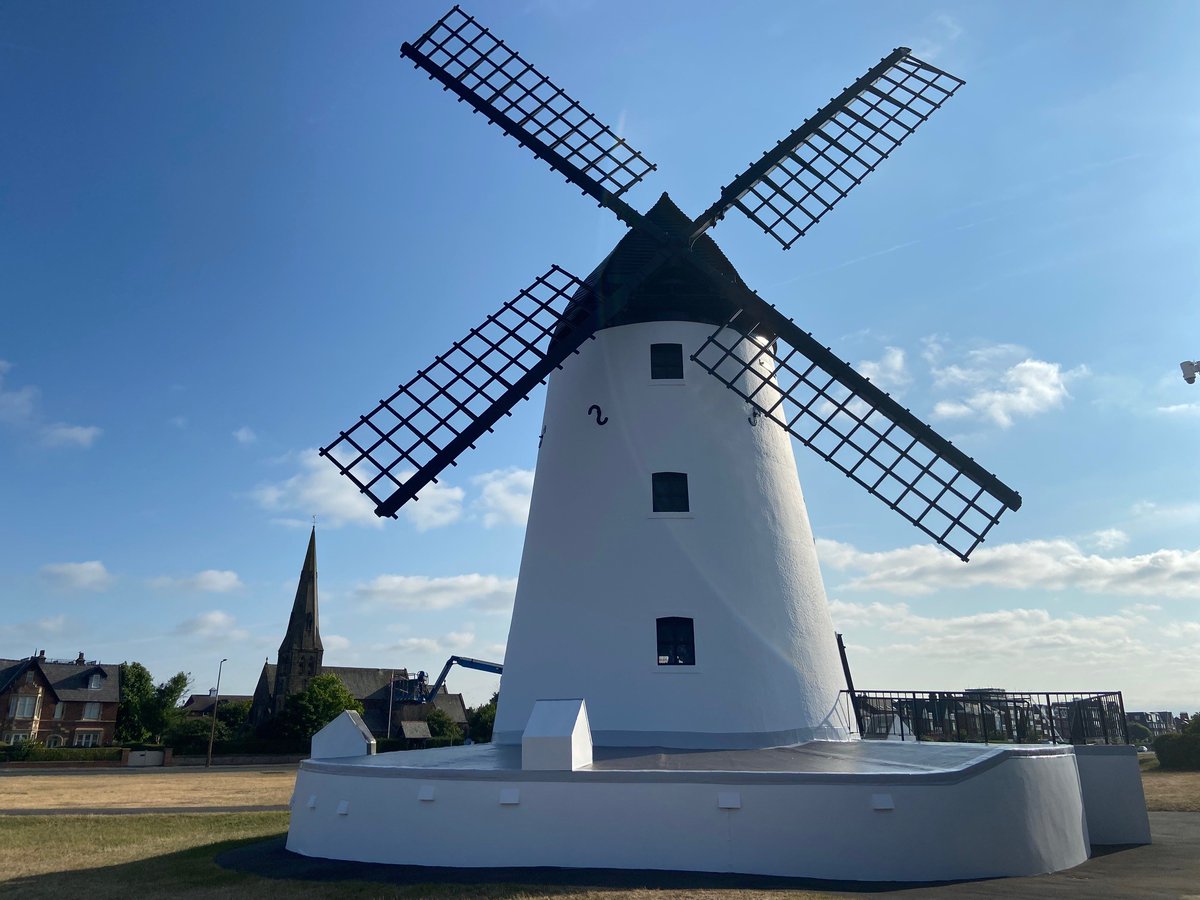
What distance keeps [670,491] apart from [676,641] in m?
2.71

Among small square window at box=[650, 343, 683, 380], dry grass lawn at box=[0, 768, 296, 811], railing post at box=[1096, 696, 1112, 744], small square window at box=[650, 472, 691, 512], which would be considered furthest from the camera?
dry grass lawn at box=[0, 768, 296, 811]

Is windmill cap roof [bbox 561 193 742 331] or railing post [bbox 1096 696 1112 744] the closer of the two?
railing post [bbox 1096 696 1112 744]

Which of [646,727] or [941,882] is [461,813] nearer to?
[646,727]

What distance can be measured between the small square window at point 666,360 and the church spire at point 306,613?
78.4 metres

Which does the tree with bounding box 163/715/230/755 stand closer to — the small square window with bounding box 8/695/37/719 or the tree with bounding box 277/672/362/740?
the tree with bounding box 277/672/362/740

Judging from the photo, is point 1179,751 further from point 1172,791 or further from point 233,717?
point 233,717

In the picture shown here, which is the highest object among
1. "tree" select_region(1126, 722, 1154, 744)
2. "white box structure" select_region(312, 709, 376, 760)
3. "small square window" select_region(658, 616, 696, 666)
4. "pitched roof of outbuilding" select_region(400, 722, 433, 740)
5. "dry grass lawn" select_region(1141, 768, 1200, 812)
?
"small square window" select_region(658, 616, 696, 666)

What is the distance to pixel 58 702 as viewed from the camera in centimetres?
6475

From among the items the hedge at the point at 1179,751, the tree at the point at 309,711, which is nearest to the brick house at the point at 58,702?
the tree at the point at 309,711

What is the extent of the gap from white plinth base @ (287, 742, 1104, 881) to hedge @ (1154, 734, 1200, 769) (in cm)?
2081

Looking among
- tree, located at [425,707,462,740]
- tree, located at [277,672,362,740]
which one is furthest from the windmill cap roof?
tree, located at [425,707,462,740]

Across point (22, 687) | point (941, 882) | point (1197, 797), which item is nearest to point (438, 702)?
point (22, 687)

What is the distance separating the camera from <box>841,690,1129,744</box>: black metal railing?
1423cm

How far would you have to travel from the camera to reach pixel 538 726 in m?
10.6
